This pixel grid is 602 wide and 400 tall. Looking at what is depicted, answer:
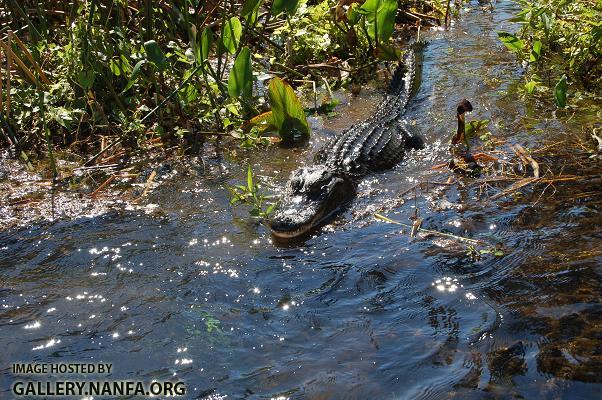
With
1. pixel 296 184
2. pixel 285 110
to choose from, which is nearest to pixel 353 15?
pixel 285 110

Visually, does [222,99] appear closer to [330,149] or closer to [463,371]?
[330,149]

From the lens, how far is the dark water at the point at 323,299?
262cm

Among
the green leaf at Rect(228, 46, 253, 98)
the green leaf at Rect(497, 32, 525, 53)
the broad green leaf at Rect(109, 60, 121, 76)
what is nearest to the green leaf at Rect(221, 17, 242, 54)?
the green leaf at Rect(228, 46, 253, 98)

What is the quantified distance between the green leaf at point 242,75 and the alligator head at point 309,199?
732mm

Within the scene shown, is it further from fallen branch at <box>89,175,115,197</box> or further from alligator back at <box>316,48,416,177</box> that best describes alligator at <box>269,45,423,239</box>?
fallen branch at <box>89,175,115,197</box>

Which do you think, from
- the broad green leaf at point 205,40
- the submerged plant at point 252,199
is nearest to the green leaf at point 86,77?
the broad green leaf at point 205,40

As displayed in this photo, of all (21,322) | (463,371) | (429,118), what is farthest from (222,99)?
(463,371)

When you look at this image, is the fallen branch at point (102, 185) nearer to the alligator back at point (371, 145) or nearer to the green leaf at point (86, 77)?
the green leaf at point (86, 77)

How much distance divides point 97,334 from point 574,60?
184 inches

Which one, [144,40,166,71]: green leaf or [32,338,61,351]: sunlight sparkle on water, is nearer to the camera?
[32,338,61,351]: sunlight sparkle on water

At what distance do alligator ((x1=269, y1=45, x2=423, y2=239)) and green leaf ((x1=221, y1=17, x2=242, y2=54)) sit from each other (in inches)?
43.7

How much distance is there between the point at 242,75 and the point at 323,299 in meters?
2.00

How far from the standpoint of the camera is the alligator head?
3.96 meters

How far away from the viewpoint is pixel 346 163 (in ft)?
16.1
